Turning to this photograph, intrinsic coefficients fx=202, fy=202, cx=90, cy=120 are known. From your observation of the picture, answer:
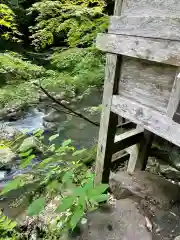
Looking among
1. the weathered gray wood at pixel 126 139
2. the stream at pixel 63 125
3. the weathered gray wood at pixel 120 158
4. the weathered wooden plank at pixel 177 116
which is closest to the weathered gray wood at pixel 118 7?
the weathered wooden plank at pixel 177 116

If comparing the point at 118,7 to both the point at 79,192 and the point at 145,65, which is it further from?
the point at 79,192

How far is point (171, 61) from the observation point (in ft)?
4.45

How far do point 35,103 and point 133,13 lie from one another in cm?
637

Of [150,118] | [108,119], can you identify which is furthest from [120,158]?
[150,118]

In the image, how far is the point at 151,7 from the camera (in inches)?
57.9

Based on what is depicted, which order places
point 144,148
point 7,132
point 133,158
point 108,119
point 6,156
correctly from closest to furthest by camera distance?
point 108,119 → point 144,148 → point 133,158 → point 6,156 → point 7,132

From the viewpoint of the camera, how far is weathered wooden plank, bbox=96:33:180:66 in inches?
52.8

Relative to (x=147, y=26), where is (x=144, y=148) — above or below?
below

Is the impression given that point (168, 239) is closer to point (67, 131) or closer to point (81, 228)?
point (81, 228)

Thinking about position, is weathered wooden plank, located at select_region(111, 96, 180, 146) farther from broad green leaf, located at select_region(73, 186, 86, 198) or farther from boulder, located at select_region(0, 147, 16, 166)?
boulder, located at select_region(0, 147, 16, 166)

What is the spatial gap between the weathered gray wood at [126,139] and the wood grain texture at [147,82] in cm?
80

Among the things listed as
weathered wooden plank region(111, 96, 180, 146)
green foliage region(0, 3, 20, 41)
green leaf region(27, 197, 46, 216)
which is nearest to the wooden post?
weathered wooden plank region(111, 96, 180, 146)

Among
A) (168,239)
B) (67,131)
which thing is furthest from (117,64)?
(67,131)

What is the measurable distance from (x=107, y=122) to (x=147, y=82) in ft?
2.28
